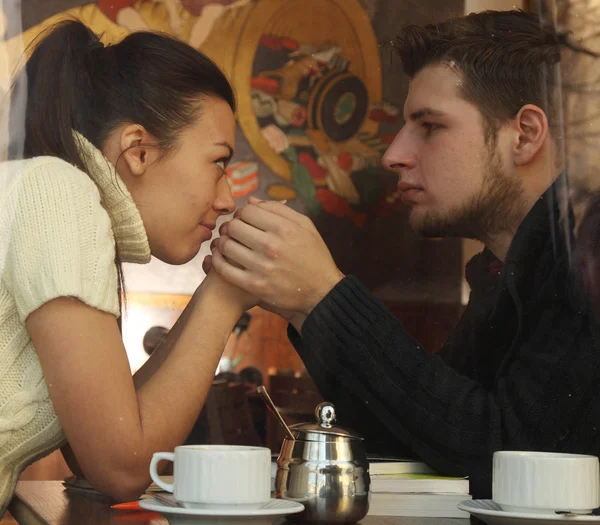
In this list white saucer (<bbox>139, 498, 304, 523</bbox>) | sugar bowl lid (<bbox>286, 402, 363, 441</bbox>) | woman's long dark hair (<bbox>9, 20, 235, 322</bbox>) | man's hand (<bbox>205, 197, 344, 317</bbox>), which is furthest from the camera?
man's hand (<bbox>205, 197, 344, 317</bbox>)

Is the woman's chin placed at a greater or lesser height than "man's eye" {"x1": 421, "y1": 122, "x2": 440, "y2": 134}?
lesser

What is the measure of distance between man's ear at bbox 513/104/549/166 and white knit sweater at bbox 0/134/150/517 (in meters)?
0.48

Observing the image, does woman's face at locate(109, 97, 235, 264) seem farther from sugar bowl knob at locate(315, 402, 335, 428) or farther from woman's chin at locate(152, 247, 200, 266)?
sugar bowl knob at locate(315, 402, 335, 428)

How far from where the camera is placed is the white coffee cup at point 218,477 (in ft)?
2.09

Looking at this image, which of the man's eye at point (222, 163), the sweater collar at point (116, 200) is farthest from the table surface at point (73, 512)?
the man's eye at point (222, 163)

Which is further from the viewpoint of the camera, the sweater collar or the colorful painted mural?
the colorful painted mural

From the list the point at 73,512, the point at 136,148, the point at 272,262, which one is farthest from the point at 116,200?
the point at 73,512

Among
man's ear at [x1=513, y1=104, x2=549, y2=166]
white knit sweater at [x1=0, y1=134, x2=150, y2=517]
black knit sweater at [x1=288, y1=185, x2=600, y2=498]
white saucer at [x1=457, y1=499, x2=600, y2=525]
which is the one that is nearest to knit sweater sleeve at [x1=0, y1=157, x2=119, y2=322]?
white knit sweater at [x1=0, y1=134, x2=150, y2=517]

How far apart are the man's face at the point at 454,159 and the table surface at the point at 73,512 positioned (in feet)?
1.26

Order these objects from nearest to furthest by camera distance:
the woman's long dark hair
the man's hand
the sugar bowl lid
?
1. the sugar bowl lid
2. the woman's long dark hair
3. the man's hand

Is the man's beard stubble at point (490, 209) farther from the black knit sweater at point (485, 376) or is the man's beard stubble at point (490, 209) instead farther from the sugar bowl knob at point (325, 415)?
the sugar bowl knob at point (325, 415)

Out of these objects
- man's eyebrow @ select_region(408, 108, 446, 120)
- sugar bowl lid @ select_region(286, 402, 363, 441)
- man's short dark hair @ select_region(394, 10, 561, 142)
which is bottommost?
sugar bowl lid @ select_region(286, 402, 363, 441)

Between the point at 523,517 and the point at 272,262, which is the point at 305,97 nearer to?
the point at 272,262

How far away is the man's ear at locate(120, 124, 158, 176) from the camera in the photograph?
89 centimetres
